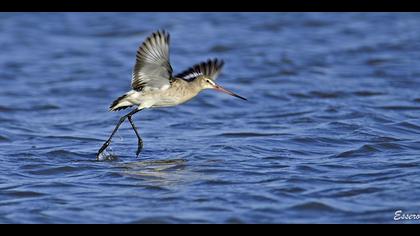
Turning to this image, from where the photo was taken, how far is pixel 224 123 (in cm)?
1028

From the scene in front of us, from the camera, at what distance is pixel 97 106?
37.4 ft

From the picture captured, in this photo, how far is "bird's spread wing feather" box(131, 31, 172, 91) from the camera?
7695 mm

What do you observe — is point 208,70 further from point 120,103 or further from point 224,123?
point 224,123

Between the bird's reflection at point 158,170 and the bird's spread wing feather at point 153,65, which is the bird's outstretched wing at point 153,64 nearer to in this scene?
the bird's spread wing feather at point 153,65

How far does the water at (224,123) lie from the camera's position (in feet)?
21.7

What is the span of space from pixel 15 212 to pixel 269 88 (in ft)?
21.2

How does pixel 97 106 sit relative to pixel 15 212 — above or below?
above

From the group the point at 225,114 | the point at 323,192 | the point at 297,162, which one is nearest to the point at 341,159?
the point at 297,162

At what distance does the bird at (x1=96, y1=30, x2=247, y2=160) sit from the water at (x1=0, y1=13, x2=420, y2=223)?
566mm

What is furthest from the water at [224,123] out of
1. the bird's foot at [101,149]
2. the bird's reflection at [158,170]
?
the bird's foot at [101,149]

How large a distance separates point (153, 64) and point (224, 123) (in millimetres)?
2554
